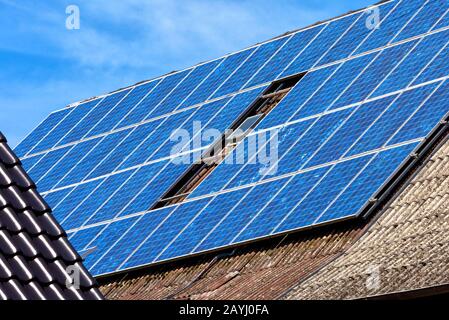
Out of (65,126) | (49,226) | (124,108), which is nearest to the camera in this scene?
(49,226)

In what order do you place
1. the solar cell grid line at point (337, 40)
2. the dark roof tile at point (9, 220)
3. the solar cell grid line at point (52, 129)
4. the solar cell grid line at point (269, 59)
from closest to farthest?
the dark roof tile at point (9, 220) < the solar cell grid line at point (337, 40) < the solar cell grid line at point (269, 59) < the solar cell grid line at point (52, 129)

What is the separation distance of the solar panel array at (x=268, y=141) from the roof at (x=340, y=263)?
33 centimetres

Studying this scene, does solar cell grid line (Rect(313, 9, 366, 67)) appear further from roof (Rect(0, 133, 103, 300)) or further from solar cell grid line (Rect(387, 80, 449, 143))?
roof (Rect(0, 133, 103, 300))

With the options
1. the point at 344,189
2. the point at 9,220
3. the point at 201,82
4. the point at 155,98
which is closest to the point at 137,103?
the point at 155,98

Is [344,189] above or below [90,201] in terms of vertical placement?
below

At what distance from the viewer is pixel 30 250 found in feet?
44.6

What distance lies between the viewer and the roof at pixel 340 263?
2023 centimetres

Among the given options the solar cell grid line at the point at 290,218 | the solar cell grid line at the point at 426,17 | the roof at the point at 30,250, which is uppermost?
the solar cell grid line at the point at 426,17

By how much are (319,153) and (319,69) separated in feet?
14.0

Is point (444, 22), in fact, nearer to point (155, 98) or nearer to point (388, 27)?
point (388, 27)

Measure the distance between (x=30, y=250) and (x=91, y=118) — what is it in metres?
22.2

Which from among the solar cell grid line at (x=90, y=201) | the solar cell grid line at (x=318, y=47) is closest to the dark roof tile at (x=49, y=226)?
the solar cell grid line at (x=90, y=201)

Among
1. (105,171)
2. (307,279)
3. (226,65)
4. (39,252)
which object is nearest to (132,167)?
(105,171)

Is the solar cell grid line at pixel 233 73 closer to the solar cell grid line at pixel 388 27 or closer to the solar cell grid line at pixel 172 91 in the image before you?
the solar cell grid line at pixel 172 91
